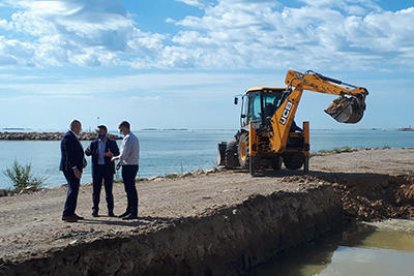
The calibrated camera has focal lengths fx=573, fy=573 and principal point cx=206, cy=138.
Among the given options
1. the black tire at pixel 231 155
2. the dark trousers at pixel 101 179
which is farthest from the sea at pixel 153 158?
the dark trousers at pixel 101 179

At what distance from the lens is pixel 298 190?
15.2 metres

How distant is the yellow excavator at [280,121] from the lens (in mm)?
17719

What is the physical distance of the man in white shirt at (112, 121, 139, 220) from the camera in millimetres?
10438

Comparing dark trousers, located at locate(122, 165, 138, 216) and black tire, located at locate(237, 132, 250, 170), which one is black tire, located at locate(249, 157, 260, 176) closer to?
black tire, located at locate(237, 132, 250, 170)

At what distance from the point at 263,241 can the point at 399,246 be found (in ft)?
11.5

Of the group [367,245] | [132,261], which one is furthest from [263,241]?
[132,261]

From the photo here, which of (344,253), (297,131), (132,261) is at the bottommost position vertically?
(344,253)

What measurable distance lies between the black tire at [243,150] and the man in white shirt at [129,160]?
30.8 feet

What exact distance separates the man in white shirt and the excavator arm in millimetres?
8567

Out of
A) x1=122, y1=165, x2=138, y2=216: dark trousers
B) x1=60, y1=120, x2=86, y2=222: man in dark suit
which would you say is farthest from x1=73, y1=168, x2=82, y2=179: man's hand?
x1=122, y1=165, x2=138, y2=216: dark trousers

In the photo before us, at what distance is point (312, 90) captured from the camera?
59.6 ft

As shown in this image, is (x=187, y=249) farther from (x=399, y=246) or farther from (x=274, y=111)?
(x=274, y=111)

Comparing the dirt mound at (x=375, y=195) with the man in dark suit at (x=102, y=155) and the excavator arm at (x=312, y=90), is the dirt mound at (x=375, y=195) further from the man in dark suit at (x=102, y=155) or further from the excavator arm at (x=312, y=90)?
the man in dark suit at (x=102, y=155)

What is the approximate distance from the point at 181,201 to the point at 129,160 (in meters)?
2.95
